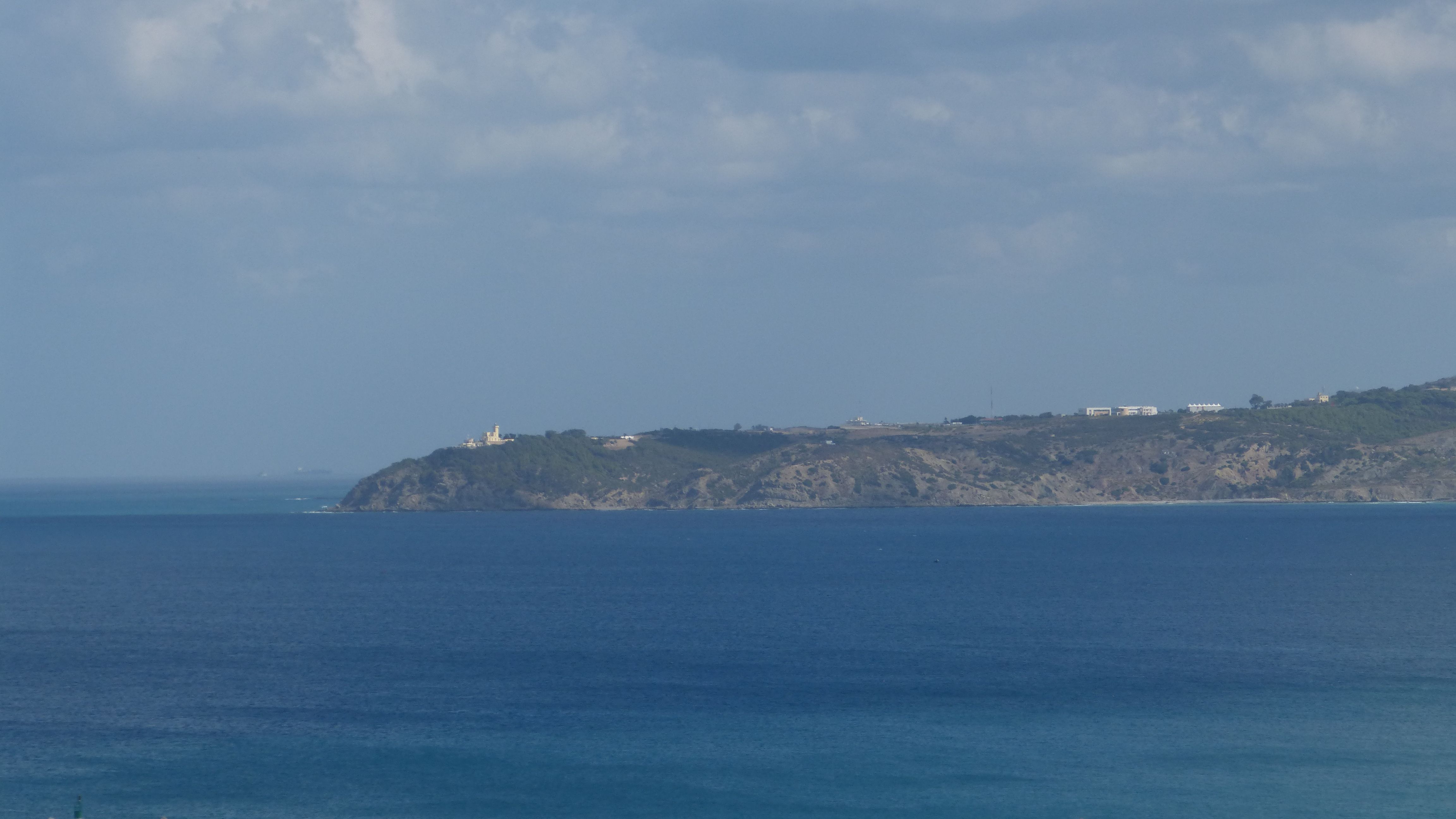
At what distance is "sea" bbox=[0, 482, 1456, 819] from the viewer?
54188 millimetres

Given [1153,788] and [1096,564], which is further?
[1096,564]

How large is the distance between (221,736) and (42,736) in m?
8.10

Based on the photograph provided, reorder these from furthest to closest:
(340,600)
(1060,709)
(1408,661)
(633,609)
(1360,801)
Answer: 1. (340,600)
2. (633,609)
3. (1408,661)
4. (1060,709)
5. (1360,801)

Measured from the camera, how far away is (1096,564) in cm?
14925

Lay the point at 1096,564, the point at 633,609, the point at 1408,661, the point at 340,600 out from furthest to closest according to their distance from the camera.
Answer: the point at 1096,564
the point at 340,600
the point at 633,609
the point at 1408,661

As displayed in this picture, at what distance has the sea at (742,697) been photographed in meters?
54.2

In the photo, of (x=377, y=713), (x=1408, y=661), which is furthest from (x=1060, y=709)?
(x=377, y=713)

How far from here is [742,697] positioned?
71875 millimetres

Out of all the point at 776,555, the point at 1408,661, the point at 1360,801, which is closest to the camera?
the point at 1360,801

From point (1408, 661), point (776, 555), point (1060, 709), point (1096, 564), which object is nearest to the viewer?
point (1060, 709)

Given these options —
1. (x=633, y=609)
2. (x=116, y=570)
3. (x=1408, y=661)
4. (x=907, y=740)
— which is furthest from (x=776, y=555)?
(x=907, y=740)

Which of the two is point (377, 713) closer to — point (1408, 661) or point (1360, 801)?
point (1360, 801)

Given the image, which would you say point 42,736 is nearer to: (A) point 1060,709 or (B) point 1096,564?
(A) point 1060,709

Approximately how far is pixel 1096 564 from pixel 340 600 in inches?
3030
